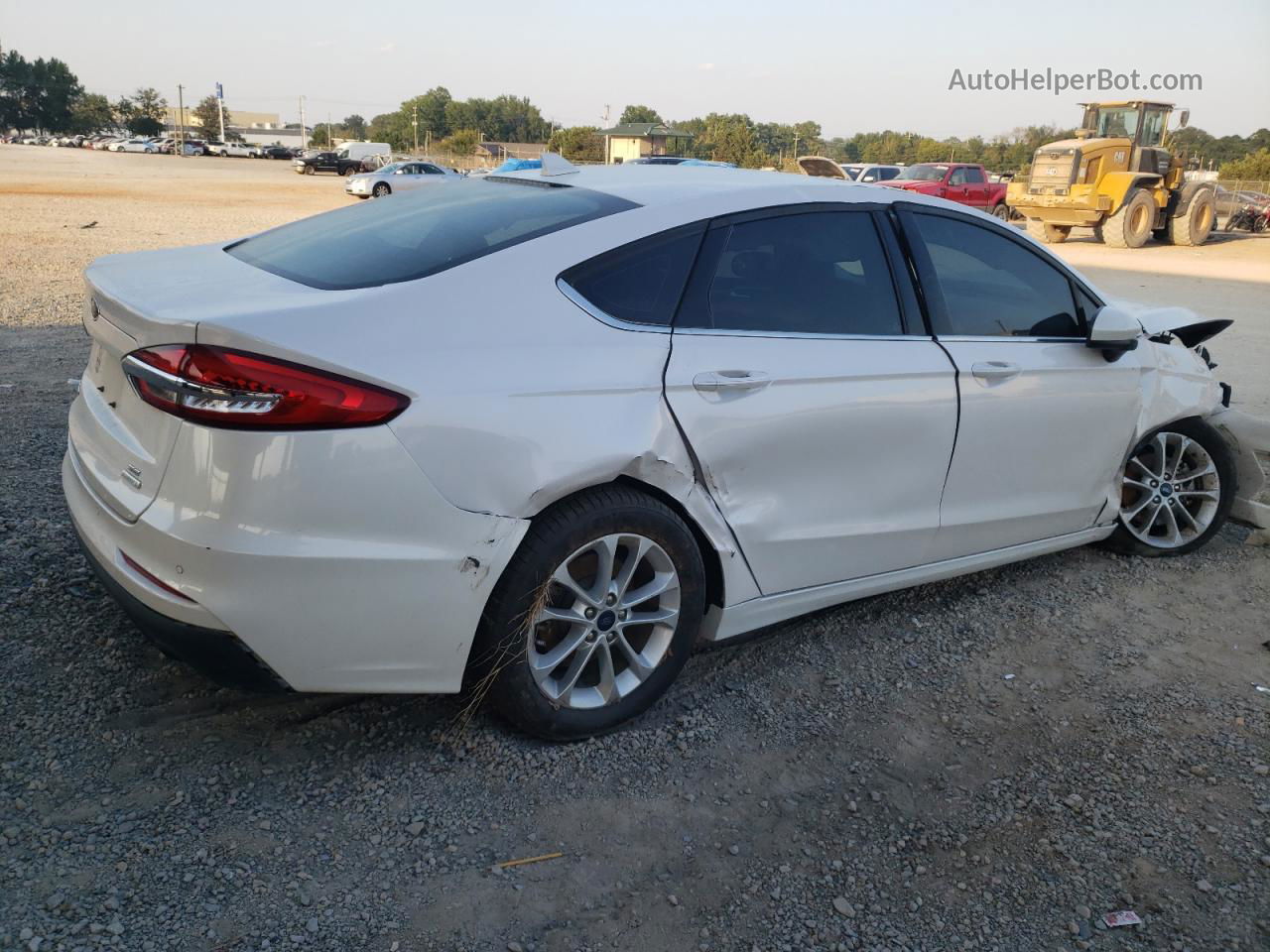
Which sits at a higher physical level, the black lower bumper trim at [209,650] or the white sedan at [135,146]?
the white sedan at [135,146]

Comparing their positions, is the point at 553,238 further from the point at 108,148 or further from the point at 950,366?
the point at 108,148

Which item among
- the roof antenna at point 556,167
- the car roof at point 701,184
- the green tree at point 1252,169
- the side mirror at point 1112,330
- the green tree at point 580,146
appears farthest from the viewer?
the green tree at point 580,146

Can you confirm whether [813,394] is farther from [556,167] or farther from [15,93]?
[15,93]

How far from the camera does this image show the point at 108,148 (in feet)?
268

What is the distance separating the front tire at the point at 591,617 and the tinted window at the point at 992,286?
1386mm

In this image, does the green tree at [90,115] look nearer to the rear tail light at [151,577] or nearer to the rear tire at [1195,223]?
the rear tire at [1195,223]

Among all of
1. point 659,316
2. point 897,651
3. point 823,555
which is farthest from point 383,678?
point 897,651

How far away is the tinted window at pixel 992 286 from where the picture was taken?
3.59 m

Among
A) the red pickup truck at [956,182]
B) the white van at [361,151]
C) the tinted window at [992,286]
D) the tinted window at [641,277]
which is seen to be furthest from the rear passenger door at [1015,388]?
the white van at [361,151]

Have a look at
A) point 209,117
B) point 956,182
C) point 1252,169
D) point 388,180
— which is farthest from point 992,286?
point 209,117

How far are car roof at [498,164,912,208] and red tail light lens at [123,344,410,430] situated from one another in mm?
1178

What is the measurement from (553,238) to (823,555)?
135 cm

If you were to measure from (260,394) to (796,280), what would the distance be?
173cm

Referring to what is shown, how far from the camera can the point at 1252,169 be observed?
151ft
